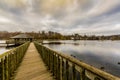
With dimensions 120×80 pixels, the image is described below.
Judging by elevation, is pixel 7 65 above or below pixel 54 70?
above

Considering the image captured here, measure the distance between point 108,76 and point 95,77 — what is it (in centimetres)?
38

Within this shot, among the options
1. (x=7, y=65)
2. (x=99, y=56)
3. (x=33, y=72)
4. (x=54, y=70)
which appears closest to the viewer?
(x=7, y=65)

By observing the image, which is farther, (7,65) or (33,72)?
(33,72)

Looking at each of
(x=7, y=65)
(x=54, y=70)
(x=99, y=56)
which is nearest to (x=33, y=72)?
(x=54, y=70)

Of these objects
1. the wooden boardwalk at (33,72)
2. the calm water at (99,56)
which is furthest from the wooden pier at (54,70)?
the calm water at (99,56)

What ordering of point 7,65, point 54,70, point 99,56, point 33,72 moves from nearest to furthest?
point 7,65 → point 54,70 → point 33,72 → point 99,56

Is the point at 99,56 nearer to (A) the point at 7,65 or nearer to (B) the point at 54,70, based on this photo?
(B) the point at 54,70

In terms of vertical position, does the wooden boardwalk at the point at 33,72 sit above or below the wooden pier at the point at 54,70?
below

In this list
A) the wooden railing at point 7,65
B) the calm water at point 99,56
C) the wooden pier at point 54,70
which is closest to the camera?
the wooden pier at point 54,70

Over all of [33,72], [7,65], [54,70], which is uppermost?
[7,65]

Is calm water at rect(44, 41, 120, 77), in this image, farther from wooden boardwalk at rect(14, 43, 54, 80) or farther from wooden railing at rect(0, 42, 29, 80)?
wooden railing at rect(0, 42, 29, 80)

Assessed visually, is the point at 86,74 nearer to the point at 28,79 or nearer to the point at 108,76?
the point at 108,76

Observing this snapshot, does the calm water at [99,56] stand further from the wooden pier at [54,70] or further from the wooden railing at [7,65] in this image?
the wooden railing at [7,65]

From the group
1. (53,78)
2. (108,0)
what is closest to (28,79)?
(53,78)
